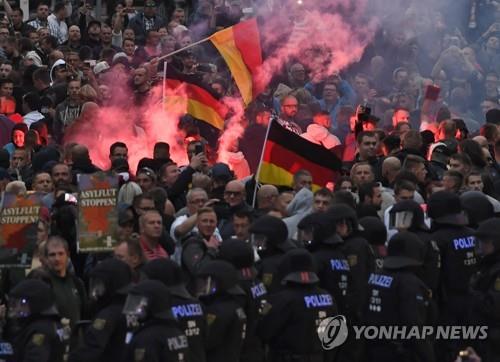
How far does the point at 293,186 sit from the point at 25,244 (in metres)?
3.72

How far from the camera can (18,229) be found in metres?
15.8

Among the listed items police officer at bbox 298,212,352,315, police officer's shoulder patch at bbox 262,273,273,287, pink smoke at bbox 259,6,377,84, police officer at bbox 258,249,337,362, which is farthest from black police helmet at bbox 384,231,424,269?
pink smoke at bbox 259,6,377,84

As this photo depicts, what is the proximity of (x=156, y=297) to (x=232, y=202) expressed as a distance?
13.8ft

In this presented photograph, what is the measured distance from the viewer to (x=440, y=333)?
642 inches

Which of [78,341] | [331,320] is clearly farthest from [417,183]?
[78,341]

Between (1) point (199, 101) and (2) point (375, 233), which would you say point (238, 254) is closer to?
(2) point (375, 233)

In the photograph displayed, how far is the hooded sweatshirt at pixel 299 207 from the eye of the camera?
1719cm

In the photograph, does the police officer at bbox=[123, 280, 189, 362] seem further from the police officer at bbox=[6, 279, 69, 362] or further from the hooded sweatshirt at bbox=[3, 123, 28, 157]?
the hooded sweatshirt at bbox=[3, 123, 28, 157]

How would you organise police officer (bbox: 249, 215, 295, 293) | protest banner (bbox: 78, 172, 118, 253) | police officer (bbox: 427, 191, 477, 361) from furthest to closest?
1. police officer (bbox: 427, 191, 477, 361)
2. protest banner (bbox: 78, 172, 118, 253)
3. police officer (bbox: 249, 215, 295, 293)

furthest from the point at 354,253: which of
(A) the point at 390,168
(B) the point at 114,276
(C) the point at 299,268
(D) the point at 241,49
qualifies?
(D) the point at 241,49

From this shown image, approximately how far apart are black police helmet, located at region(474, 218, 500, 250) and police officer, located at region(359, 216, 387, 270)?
3.31ft

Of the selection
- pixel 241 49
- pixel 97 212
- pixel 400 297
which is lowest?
pixel 400 297

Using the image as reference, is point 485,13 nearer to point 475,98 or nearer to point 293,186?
point 475,98

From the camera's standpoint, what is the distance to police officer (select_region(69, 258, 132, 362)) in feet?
45.1
